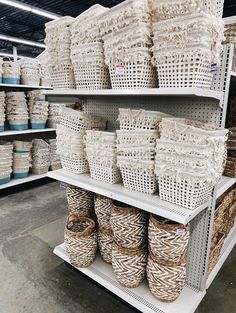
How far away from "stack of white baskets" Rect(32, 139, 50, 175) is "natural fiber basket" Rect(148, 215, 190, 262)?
2.88m

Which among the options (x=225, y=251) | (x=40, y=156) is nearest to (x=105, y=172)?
(x=225, y=251)

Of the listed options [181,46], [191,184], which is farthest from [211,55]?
[191,184]

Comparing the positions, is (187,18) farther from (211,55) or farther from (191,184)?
(191,184)

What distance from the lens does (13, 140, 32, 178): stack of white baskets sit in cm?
363

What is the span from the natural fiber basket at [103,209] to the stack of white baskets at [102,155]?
18cm

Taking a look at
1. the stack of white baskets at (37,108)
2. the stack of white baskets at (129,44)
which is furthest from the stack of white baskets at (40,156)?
the stack of white baskets at (129,44)

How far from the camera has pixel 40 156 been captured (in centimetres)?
396

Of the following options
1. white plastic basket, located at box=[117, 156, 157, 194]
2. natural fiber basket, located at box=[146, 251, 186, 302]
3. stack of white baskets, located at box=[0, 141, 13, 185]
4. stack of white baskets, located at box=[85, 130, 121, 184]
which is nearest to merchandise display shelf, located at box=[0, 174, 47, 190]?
stack of white baskets, located at box=[0, 141, 13, 185]

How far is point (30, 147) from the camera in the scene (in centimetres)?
378

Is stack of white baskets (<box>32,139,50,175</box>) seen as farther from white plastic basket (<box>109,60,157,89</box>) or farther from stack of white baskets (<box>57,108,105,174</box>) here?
white plastic basket (<box>109,60,157,89</box>)

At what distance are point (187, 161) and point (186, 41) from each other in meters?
0.58

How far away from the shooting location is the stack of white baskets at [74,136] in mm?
1760

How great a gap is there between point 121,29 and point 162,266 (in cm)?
139

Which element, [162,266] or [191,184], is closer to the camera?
[191,184]
